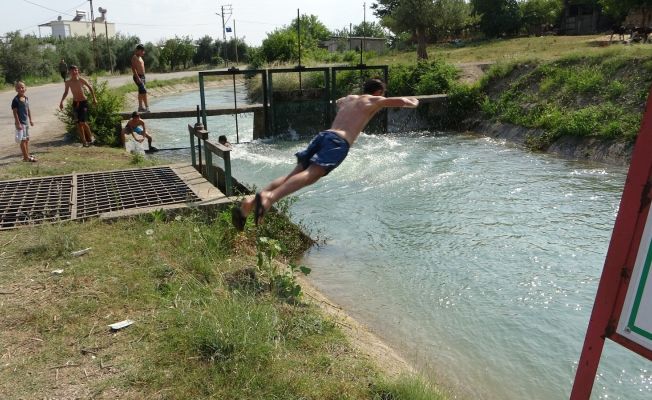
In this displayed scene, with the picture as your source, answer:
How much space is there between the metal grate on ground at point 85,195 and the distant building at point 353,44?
37.0 m

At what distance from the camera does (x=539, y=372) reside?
15.9ft

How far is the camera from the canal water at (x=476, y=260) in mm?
4930

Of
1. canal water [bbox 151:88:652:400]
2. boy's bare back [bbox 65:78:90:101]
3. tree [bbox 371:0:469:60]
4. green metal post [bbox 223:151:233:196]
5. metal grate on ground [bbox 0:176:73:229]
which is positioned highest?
tree [bbox 371:0:469:60]

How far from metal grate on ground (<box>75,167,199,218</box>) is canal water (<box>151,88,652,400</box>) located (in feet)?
6.92

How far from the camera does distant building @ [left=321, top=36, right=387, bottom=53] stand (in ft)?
158

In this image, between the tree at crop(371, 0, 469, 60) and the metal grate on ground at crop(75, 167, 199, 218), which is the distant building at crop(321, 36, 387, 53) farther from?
the metal grate on ground at crop(75, 167, 199, 218)

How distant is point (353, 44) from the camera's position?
55.8 meters

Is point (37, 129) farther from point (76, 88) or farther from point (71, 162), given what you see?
point (71, 162)

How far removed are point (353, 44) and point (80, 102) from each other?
4694 cm

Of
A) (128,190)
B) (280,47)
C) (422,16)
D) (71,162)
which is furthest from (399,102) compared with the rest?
(280,47)

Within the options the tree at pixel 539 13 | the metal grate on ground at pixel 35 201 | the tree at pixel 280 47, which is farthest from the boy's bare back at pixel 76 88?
the tree at pixel 539 13

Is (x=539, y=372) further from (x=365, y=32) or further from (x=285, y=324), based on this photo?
(x=365, y=32)

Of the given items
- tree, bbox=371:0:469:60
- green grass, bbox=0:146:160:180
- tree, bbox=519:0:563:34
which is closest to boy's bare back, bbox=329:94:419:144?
green grass, bbox=0:146:160:180

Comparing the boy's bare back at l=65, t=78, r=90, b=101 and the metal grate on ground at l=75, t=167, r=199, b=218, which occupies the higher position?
the boy's bare back at l=65, t=78, r=90, b=101
